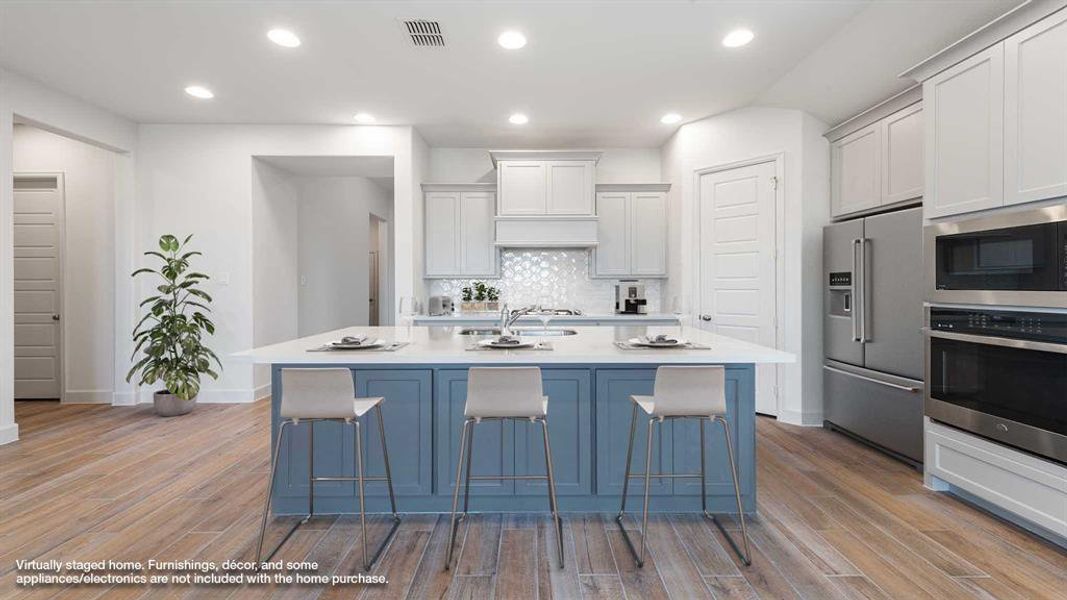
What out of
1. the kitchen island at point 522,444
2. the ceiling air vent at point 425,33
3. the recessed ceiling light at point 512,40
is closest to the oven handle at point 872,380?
the kitchen island at point 522,444

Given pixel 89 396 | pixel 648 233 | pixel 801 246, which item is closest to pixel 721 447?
pixel 801 246

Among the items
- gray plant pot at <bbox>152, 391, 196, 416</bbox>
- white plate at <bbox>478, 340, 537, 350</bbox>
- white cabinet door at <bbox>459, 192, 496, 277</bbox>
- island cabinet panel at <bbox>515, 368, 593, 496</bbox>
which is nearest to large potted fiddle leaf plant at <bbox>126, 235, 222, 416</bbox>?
gray plant pot at <bbox>152, 391, 196, 416</bbox>

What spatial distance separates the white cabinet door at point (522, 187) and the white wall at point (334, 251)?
2.91m

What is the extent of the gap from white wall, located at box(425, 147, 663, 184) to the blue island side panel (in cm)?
395

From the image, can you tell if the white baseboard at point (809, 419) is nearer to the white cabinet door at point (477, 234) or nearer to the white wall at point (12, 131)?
the white cabinet door at point (477, 234)

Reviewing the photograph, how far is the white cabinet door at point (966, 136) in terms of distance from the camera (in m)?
2.58

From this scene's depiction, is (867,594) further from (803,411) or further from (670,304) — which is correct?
(670,304)

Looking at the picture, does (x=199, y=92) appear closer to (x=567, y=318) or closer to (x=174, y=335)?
(x=174, y=335)

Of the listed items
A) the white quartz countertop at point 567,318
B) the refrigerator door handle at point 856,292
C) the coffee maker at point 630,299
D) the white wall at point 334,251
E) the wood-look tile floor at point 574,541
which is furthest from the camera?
the white wall at point 334,251

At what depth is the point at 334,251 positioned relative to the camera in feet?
24.0

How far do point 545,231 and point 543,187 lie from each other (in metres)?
0.48

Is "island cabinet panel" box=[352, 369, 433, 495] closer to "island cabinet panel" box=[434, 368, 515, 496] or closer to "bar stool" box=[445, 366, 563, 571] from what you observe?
"island cabinet panel" box=[434, 368, 515, 496]

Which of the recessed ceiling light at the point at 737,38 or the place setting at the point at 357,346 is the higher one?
the recessed ceiling light at the point at 737,38

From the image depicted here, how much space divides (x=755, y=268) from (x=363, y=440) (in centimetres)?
376
